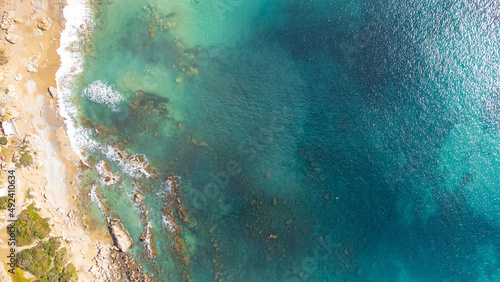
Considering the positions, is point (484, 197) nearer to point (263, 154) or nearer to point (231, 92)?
point (263, 154)

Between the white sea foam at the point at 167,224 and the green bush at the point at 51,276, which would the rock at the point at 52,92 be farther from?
the green bush at the point at 51,276

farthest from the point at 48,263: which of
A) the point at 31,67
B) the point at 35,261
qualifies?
the point at 31,67

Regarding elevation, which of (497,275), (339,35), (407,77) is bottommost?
(497,275)

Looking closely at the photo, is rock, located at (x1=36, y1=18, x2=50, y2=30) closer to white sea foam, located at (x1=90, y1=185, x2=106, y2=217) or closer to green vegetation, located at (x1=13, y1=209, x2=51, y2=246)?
white sea foam, located at (x1=90, y1=185, x2=106, y2=217)

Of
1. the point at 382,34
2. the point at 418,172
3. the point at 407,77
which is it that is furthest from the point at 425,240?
the point at 382,34

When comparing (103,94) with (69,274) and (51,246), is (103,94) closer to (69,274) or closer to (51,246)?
(51,246)

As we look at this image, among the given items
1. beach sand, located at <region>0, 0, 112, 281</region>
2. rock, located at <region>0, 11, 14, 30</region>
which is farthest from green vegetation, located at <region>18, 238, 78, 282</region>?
rock, located at <region>0, 11, 14, 30</region>
